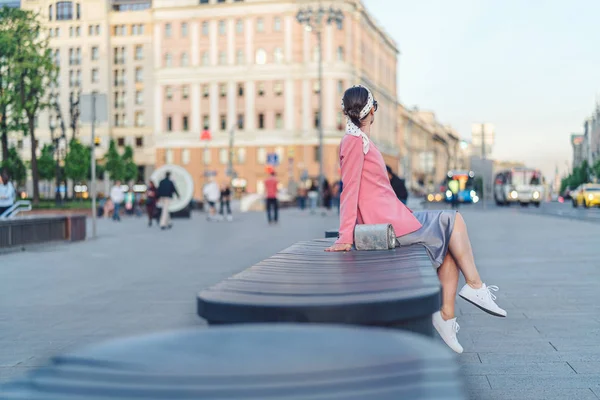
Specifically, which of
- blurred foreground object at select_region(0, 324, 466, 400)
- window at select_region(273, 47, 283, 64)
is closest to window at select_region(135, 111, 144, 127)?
window at select_region(273, 47, 283, 64)

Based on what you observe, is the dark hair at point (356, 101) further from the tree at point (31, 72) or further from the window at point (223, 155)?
the window at point (223, 155)

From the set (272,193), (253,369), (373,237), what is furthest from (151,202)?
(253,369)

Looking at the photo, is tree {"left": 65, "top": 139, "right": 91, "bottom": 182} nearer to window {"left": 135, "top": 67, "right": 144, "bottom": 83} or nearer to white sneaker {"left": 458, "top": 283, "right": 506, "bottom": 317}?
window {"left": 135, "top": 67, "right": 144, "bottom": 83}

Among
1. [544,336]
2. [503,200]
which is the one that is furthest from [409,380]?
[503,200]

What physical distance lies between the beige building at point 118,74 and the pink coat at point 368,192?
9280cm

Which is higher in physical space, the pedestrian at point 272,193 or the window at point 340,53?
the window at point 340,53

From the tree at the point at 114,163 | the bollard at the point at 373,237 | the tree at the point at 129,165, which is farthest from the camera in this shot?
the tree at the point at 129,165

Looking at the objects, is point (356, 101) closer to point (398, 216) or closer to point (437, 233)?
point (398, 216)

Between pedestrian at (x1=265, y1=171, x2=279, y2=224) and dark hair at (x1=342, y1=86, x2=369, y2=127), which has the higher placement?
dark hair at (x1=342, y1=86, x2=369, y2=127)

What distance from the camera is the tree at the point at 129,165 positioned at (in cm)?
10581

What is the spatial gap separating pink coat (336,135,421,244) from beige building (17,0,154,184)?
92.8 metres

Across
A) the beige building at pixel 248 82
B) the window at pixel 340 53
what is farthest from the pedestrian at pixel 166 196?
the window at pixel 340 53

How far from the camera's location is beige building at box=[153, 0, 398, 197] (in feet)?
305

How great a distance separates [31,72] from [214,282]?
28.2 metres
